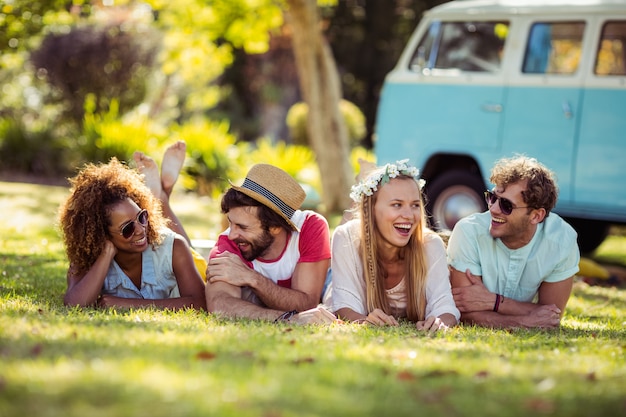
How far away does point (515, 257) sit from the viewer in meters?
5.51

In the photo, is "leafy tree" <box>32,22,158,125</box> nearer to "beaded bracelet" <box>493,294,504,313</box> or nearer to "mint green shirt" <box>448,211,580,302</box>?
"mint green shirt" <box>448,211,580,302</box>

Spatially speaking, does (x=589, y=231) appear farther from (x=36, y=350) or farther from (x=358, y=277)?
(x=36, y=350)

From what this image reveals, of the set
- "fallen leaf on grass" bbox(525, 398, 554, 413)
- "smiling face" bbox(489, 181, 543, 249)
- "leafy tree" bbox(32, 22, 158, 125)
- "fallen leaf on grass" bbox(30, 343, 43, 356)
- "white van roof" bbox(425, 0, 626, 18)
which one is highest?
"white van roof" bbox(425, 0, 626, 18)

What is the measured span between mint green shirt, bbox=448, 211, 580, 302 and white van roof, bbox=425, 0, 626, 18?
14.3 feet

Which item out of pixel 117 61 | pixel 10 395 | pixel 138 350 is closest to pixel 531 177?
pixel 138 350

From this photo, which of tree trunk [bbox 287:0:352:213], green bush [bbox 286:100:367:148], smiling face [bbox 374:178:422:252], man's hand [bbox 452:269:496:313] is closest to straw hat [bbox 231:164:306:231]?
smiling face [bbox 374:178:422:252]

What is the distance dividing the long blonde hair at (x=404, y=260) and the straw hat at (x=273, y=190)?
439mm

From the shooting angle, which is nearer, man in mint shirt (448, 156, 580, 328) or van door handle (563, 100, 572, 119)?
man in mint shirt (448, 156, 580, 328)

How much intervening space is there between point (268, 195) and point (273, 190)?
64 millimetres

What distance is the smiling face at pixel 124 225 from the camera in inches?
213

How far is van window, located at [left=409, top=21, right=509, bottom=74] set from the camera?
969cm

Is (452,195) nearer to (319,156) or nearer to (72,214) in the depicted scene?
(319,156)

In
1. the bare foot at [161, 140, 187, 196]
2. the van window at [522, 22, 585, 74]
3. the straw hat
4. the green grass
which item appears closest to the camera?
the green grass

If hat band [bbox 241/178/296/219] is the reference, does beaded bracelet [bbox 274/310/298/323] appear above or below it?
below
